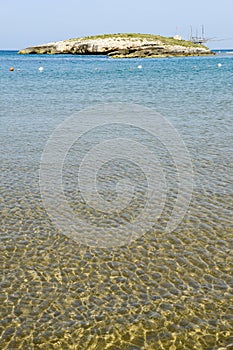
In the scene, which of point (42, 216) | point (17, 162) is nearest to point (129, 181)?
point (42, 216)

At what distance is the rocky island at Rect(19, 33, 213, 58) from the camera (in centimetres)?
15400

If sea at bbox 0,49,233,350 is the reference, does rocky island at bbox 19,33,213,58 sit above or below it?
above

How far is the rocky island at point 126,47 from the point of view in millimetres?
154000

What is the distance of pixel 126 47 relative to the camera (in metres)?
156

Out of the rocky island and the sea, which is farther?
the rocky island

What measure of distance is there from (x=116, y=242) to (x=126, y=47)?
6107 inches

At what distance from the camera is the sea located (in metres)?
7.46

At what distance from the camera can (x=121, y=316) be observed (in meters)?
7.73

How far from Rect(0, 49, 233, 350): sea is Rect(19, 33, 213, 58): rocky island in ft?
457

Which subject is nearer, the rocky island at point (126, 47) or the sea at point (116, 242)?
the sea at point (116, 242)

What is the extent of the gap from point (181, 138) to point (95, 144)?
4.59 meters

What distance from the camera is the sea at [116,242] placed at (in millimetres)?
7461

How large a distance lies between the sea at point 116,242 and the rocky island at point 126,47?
13930 cm

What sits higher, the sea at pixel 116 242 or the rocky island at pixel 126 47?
the rocky island at pixel 126 47
